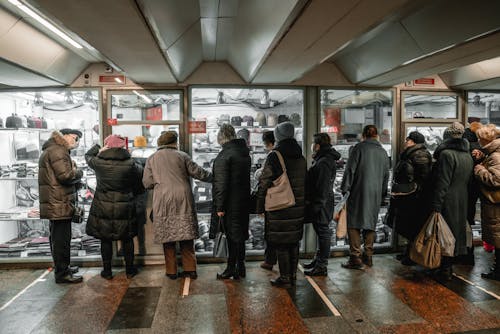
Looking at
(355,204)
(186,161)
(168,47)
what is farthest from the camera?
(355,204)

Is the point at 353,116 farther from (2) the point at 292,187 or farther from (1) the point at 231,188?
(1) the point at 231,188

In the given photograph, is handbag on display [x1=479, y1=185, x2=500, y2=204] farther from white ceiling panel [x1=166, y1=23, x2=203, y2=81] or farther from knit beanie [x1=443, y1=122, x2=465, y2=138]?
white ceiling panel [x1=166, y1=23, x2=203, y2=81]

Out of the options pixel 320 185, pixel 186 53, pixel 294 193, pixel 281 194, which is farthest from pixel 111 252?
pixel 320 185

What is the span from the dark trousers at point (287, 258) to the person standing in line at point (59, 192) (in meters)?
2.31

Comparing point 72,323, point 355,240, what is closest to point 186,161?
point 72,323

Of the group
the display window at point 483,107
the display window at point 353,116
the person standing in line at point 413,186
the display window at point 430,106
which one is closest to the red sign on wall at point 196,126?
the display window at point 353,116

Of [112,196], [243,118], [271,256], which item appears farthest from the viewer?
[243,118]

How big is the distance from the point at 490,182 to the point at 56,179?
475 centimetres

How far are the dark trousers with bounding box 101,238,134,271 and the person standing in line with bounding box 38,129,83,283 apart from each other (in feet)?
1.05

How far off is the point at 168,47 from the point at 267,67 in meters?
1.18

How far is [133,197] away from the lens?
4609mm

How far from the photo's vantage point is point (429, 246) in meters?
4.21

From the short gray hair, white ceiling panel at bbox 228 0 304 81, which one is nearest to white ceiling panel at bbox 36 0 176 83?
white ceiling panel at bbox 228 0 304 81

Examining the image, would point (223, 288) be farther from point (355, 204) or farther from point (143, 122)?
point (143, 122)
